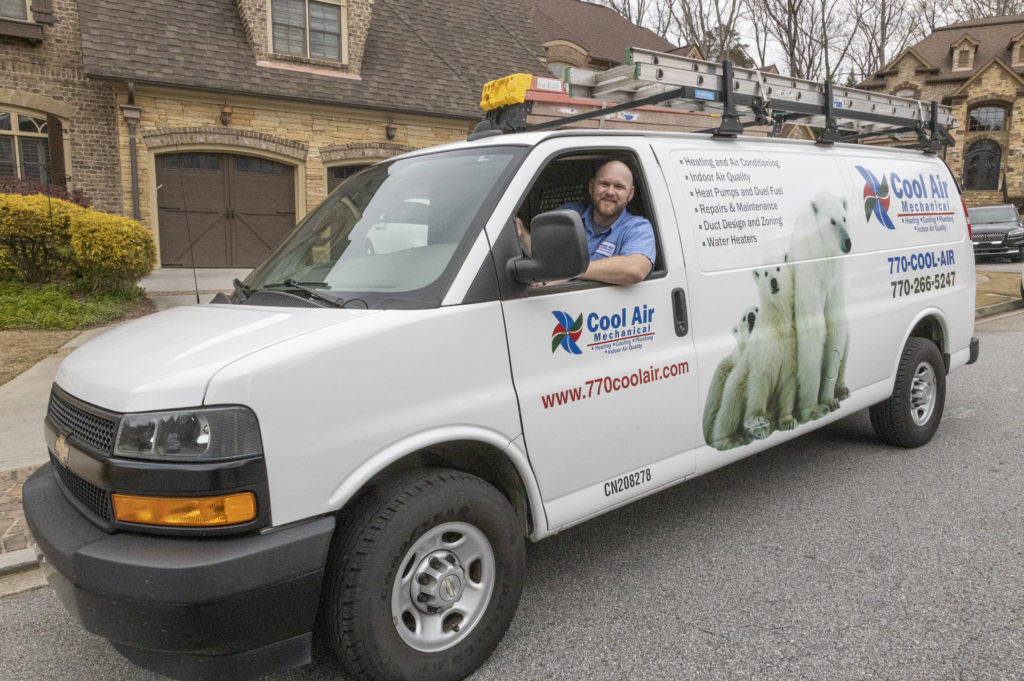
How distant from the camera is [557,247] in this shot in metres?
2.72

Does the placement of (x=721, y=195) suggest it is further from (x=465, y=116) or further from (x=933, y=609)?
(x=465, y=116)

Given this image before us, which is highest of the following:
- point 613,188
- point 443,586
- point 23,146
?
point 23,146

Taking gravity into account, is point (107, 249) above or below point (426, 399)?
above

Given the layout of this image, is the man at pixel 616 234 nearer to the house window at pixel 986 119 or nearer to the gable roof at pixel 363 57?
the gable roof at pixel 363 57

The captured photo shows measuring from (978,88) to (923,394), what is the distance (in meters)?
41.7

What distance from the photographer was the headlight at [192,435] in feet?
7.25

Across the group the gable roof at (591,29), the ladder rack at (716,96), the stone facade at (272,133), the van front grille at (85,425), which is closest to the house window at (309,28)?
the stone facade at (272,133)

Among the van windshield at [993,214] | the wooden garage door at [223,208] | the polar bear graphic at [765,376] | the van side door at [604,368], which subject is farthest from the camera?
the van windshield at [993,214]

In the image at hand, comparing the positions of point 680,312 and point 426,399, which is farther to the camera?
point 680,312

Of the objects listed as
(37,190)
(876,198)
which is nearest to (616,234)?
(876,198)

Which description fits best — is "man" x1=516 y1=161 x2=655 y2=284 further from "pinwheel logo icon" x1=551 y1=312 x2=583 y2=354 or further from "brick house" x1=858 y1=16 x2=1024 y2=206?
"brick house" x1=858 y1=16 x2=1024 y2=206

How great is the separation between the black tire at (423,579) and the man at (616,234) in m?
1.05

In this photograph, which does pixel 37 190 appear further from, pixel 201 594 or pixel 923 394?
pixel 923 394

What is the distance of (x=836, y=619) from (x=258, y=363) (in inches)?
98.0
